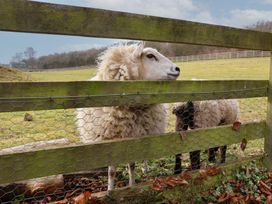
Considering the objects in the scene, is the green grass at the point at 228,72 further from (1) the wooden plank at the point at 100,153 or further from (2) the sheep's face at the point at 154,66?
(1) the wooden plank at the point at 100,153

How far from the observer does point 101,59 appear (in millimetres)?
4707

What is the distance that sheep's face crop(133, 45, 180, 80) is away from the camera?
173 inches

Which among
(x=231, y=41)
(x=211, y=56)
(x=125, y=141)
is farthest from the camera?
(x=211, y=56)

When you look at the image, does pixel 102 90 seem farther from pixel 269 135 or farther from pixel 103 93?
pixel 269 135

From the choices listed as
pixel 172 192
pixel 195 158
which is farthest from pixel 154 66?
pixel 195 158

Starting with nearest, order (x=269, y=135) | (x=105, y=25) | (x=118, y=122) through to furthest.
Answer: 1. (x=105, y=25)
2. (x=118, y=122)
3. (x=269, y=135)

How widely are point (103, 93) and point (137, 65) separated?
1478mm

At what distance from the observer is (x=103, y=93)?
3.08 m

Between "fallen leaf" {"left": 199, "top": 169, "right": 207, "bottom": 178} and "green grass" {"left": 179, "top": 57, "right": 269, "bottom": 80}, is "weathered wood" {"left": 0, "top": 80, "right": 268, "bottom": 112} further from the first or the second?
"green grass" {"left": 179, "top": 57, "right": 269, "bottom": 80}

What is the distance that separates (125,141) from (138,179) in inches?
80.5

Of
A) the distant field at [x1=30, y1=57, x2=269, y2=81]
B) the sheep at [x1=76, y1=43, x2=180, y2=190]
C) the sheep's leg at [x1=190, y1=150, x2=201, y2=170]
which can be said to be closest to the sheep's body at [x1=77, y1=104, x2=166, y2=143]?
the sheep at [x1=76, y1=43, x2=180, y2=190]

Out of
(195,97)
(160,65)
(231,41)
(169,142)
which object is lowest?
(169,142)

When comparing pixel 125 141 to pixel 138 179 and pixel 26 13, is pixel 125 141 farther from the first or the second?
pixel 138 179

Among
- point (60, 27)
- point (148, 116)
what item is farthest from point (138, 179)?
point (60, 27)
